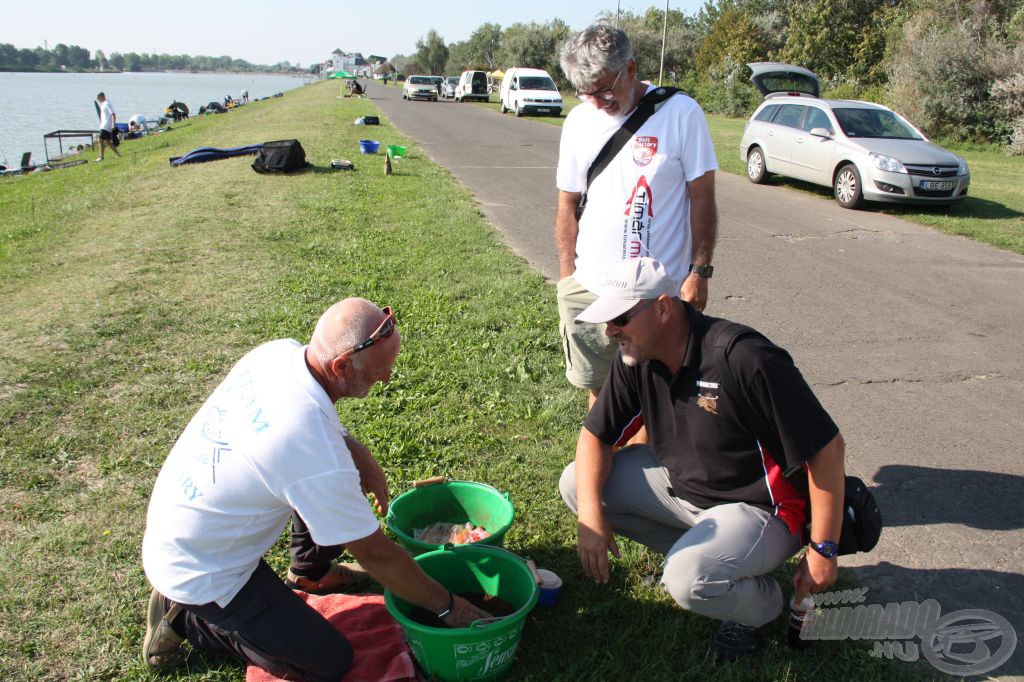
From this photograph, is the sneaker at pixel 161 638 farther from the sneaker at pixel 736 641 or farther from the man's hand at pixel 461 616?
the sneaker at pixel 736 641

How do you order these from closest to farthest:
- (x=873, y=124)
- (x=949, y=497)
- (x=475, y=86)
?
(x=949, y=497), (x=873, y=124), (x=475, y=86)

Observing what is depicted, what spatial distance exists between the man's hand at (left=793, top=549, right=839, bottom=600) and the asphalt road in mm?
753

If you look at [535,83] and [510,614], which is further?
[535,83]

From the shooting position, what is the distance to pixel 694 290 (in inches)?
139

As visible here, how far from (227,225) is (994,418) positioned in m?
9.12

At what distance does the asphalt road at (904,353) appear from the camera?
11.3ft

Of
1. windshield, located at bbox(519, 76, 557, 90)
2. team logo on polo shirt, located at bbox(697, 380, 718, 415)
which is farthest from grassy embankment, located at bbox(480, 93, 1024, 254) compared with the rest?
windshield, located at bbox(519, 76, 557, 90)

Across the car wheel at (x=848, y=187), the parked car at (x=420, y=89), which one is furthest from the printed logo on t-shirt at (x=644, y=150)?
the parked car at (x=420, y=89)

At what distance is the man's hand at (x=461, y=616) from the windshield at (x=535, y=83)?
32.0 meters

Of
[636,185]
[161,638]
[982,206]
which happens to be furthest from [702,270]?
[982,206]

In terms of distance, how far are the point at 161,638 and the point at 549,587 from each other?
1498 millimetres

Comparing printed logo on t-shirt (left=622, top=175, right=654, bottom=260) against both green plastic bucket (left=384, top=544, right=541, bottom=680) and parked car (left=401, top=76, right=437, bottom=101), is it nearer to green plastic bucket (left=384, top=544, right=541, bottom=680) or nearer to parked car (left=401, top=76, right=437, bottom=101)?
green plastic bucket (left=384, top=544, right=541, bottom=680)

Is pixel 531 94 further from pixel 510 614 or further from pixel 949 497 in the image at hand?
pixel 510 614

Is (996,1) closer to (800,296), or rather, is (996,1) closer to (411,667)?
(800,296)
